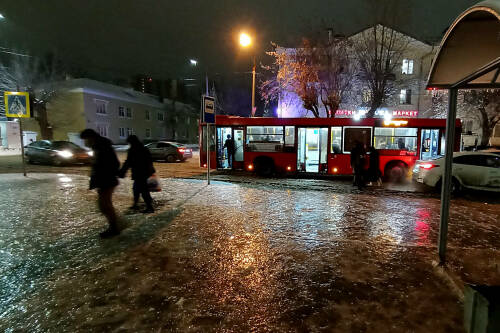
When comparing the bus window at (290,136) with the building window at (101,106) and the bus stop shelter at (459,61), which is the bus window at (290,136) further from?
the building window at (101,106)

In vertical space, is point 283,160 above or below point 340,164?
above

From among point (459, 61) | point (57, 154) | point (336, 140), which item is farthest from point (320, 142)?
point (57, 154)

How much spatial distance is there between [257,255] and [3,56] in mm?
41573

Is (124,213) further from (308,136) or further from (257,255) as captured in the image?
(308,136)

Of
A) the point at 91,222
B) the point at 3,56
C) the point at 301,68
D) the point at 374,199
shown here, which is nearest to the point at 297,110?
the point at 301,68

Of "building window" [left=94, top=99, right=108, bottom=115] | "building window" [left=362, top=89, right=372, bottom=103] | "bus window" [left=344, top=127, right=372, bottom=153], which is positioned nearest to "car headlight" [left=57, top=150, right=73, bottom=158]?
"bus window" [left=344, top=127, right=372, bottom=153]

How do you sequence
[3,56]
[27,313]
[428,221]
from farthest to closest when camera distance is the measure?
1. [3,56]
2. [428,221]
3. [27,313]

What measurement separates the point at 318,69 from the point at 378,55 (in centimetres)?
510

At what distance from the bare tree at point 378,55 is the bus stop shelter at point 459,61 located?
17.7 meters

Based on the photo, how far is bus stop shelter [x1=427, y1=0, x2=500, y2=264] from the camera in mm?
3994

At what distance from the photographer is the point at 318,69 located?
21.5 metres

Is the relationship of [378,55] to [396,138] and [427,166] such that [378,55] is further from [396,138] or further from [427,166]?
[427,166]

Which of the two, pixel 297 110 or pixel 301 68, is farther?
pixel 297 110

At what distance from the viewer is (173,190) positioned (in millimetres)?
10398
